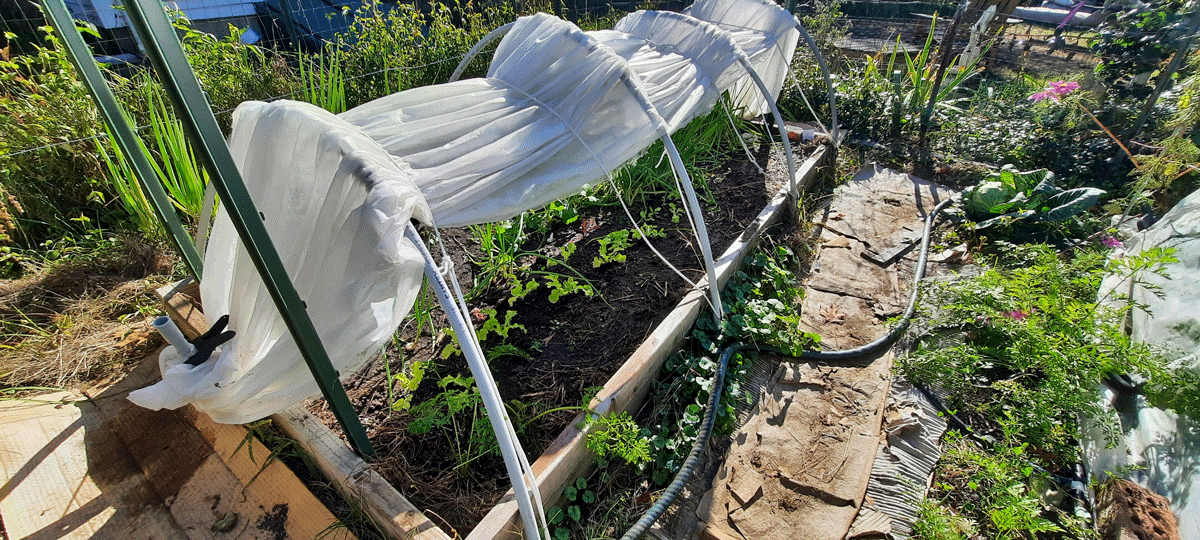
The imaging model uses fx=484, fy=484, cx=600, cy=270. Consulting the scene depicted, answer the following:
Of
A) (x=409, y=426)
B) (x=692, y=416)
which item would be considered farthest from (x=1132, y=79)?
(x=409, y=426)

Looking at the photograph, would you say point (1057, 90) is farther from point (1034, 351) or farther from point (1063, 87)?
point (1034, 351)

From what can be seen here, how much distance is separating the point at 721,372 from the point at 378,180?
160 centimetres

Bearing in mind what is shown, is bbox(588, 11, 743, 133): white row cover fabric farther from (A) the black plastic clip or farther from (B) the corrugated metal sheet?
(A) the black plastic clip

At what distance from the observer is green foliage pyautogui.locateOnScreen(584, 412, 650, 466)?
173cm

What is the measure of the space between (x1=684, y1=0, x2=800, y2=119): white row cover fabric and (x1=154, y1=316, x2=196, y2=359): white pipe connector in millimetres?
2813

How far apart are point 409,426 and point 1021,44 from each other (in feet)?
27.7

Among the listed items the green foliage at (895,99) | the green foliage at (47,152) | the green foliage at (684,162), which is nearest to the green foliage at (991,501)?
the green foliage at (684,162)

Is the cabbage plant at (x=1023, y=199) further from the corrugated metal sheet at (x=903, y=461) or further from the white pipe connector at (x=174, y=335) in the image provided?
the white pipe connector at (x=174, y=335)

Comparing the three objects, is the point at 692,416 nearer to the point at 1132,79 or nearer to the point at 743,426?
the point at 743,426

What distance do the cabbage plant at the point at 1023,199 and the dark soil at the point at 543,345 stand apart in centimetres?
143

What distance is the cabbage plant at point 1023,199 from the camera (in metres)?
2.97

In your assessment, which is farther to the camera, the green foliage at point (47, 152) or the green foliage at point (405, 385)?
the green foliage at point (47, 152)

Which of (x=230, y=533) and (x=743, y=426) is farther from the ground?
(x=230, y=533)

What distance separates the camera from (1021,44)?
248 inches
